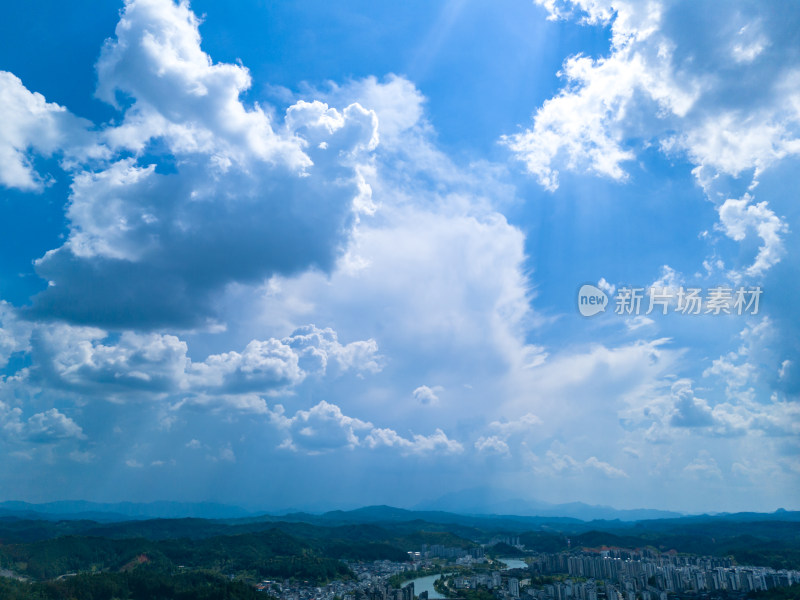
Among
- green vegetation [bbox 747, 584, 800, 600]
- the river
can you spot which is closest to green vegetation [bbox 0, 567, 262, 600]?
the river

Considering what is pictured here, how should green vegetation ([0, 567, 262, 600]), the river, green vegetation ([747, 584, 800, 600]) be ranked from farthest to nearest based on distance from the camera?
the river, green vegetation ([747, 584, 800, 600]), green vegetation ([0, 567, 262, 600])

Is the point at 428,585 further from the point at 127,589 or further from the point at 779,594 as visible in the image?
the point at 779,594

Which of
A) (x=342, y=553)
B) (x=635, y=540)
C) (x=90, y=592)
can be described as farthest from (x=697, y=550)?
(x=90, y=592)

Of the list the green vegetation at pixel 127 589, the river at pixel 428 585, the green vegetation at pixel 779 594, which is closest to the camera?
the green vegetation at pixel 127 589

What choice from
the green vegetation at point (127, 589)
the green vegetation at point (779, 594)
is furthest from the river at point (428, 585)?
the green vegetation at point (779, 594)

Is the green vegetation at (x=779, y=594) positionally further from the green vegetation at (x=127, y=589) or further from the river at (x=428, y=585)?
the green vegetation at (x=127, y=589)

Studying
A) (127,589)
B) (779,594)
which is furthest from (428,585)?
(779,594)

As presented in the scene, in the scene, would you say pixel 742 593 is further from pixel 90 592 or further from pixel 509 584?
pixel 90 592

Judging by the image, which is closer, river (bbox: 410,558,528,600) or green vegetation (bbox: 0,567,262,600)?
green vegetation (bbox: 0,567,262,600)

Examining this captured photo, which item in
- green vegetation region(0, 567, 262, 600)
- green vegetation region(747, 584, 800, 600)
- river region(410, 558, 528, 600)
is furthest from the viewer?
river region(410, 558, 528, 600)

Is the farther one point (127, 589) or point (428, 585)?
point (428, 585)

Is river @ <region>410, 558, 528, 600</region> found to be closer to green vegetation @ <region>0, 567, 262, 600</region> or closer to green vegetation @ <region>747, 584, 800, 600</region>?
green vegetation @ <region>0, 567, 262, 600</region>
